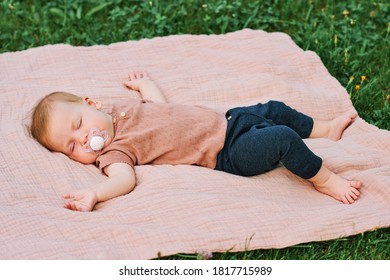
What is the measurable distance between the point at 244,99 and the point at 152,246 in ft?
5.03

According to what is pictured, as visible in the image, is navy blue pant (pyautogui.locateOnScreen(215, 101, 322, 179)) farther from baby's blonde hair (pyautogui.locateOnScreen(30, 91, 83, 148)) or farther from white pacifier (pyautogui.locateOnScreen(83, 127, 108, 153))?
baby's blonde hair (pyautogui.locateOnScreen(30, 91, 83, 148))

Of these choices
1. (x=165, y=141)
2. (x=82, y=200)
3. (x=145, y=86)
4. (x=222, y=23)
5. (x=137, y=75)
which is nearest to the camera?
(x=82, y=200)

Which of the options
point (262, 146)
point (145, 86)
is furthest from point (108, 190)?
point (145, 86)

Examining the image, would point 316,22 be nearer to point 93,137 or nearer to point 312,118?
point 312,118

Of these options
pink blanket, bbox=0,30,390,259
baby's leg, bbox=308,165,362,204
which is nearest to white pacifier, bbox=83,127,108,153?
pink blanket, bbox=0,30,390,259

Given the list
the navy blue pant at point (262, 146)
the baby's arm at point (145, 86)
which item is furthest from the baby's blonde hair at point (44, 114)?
the navy blue pant at point (262, 146)

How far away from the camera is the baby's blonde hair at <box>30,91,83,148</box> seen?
3.57 m

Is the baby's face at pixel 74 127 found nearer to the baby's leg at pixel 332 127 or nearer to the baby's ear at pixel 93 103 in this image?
the baby's ear at pixel 93 103

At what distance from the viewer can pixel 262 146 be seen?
11.4 ft

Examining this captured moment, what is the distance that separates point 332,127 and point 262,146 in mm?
756

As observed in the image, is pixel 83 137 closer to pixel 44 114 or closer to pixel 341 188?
pixel 44 114

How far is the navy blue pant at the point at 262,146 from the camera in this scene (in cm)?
344

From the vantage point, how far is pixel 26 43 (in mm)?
5129
